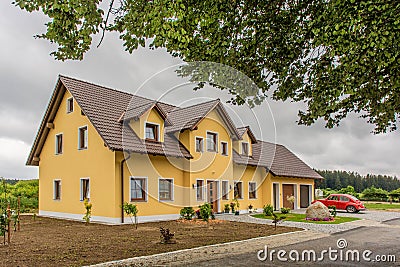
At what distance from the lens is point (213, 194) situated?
23.2 metres

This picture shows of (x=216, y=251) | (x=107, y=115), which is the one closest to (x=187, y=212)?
(x=107, y=115)

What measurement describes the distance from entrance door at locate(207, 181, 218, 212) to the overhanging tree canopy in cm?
1303

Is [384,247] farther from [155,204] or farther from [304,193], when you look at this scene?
[304,193]

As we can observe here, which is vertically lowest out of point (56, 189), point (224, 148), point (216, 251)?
point (216, 251)

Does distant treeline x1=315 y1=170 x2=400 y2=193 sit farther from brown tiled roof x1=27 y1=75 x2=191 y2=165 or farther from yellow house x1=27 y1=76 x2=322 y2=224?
brown tiled roof x1=27 y1=75 x2=191 y2=165

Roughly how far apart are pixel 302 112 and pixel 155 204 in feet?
35.9

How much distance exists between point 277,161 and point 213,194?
854 cm

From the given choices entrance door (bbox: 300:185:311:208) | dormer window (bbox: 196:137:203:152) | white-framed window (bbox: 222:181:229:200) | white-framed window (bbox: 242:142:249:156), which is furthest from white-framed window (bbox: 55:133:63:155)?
entrance door (bbox: 300:185:311:208)

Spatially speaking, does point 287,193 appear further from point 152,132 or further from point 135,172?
point 135,172

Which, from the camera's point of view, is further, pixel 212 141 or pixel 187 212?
pixel 212 141

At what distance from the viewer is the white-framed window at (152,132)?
20.0 m

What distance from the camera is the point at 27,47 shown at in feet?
38.0

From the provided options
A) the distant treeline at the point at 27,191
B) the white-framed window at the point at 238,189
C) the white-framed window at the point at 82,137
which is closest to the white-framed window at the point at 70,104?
the white-framed window at the point at 82,137

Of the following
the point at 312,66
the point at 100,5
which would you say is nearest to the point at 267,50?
the point at 312,66
